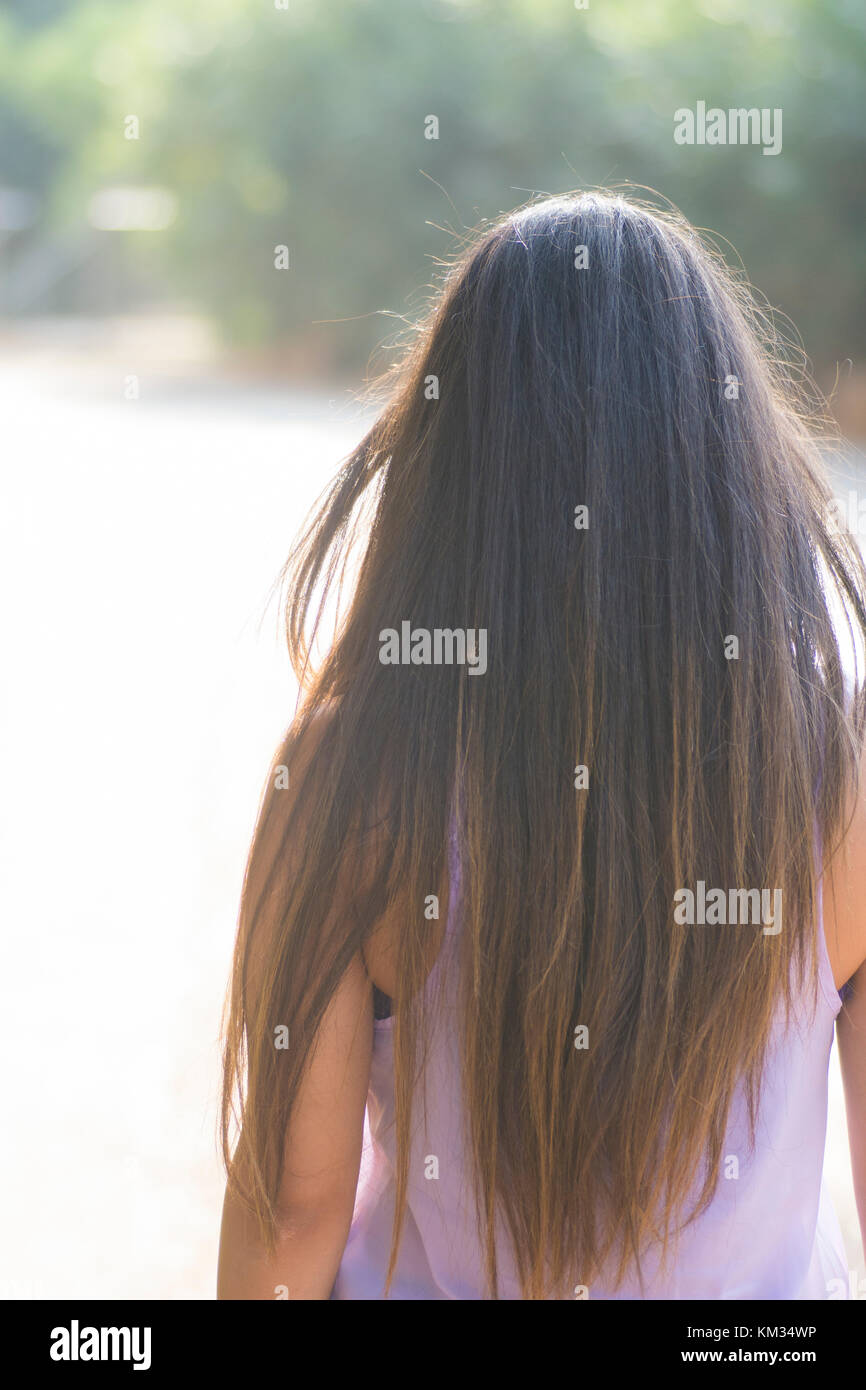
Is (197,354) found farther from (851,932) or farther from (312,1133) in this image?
(851,932)

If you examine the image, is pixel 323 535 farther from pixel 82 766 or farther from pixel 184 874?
pixel 82 766

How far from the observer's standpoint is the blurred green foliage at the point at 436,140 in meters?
11.1

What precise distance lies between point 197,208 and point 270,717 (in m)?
14.2

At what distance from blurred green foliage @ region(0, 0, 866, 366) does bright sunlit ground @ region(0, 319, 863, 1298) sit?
5100mm

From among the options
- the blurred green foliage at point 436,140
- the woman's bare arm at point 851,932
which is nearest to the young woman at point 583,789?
the woman's bare arm at point 851,932

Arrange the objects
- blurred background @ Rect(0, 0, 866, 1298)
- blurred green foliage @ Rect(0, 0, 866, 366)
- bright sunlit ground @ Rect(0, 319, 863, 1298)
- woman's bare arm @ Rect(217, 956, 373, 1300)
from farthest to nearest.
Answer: blurred green foliage @ Rect(0, 0, 866, 366)
blurred background @ Rect(0, 0, 866, 1298)
bright sunlit ground @ Rect(0, 319, 863, 1298)
woman's bare arm @ Rect(217, 956, 373, 1300)

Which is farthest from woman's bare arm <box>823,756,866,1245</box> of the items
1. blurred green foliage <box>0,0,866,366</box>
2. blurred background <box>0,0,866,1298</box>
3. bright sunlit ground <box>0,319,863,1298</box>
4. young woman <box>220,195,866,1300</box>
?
blurred green foliage <box>0,0,866,366</box>

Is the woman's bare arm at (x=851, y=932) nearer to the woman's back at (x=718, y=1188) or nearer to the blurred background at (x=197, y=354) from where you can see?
the woman's back at (x=718, y=1188)

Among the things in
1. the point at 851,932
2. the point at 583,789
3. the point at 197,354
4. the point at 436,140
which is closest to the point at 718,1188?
the point at 851,932

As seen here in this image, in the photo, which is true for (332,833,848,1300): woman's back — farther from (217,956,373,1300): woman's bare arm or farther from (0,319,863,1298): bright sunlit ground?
(0,319,863,1298): bright sunlit ground

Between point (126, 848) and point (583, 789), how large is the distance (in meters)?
2.76

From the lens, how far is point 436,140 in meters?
A: 13.9

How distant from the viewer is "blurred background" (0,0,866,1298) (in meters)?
2.37

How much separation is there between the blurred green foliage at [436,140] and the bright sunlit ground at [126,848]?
5.10 m
